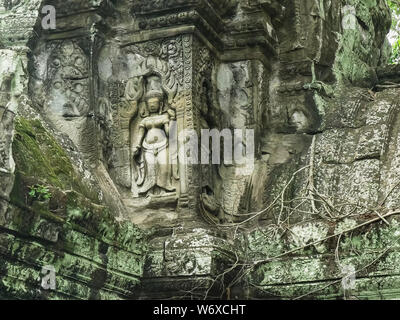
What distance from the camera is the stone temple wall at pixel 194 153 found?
9.02 metres

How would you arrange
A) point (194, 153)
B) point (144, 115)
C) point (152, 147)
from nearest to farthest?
point (194, 153)
point (152, 147)
point (144, 115)

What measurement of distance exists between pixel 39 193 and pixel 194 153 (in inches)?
83.3

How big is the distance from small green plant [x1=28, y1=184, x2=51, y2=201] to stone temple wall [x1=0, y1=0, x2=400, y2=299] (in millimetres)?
22

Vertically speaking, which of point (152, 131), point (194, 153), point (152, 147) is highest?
point (152, 131)

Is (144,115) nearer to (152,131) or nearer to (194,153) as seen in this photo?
(152,131)

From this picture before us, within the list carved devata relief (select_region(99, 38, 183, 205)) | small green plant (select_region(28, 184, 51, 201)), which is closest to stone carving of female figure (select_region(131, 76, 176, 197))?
carved devata relief (select_region(99, 38, 183, 205))

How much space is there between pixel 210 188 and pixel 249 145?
72cm

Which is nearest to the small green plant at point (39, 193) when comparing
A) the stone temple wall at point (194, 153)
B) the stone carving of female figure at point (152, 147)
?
the stone temple wall at point (194, 153)

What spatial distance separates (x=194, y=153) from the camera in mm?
9797

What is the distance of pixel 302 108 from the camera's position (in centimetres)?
A: 1079

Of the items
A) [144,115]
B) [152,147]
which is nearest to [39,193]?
[152,147]

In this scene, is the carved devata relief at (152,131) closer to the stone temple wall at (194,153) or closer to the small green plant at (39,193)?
the stone temple wall at (194,153)

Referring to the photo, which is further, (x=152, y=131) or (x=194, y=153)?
(x=152, y=131)
